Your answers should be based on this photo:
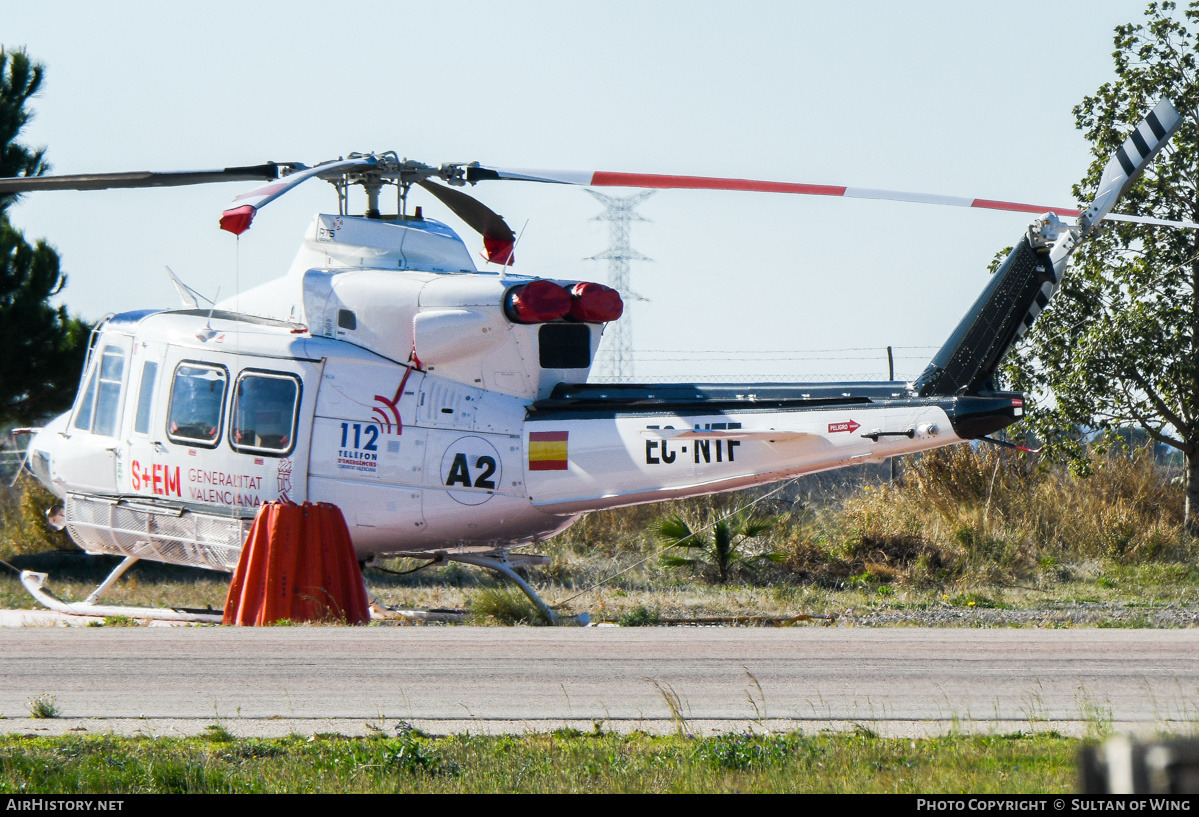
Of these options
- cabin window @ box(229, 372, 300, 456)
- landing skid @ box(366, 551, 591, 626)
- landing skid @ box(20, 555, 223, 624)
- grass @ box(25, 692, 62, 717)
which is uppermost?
cabin window @ box(229, 372, 300, 456)

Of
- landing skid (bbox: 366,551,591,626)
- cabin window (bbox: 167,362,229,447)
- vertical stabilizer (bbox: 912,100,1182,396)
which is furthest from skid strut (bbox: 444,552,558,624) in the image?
vertical stabilizer (bbox: 912,100,1182,396)

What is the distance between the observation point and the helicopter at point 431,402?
1170 cm

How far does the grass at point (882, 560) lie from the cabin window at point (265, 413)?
113 inches

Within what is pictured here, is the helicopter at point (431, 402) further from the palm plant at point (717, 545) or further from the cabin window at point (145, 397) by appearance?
the palm plant at point (717, 545)

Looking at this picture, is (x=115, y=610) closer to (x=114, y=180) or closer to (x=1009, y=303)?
(x=114, y=180)

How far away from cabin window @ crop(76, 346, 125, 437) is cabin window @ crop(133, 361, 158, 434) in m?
0.42

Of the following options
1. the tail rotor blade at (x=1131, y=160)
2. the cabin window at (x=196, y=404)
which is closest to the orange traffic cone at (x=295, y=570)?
the cabin window at (x=196, y=404)

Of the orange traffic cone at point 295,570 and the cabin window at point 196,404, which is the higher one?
the cabin window at point 196,404

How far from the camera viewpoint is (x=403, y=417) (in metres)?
13.3

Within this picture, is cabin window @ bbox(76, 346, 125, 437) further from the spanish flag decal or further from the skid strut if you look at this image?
the spanish flag decal

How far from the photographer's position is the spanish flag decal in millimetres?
12922

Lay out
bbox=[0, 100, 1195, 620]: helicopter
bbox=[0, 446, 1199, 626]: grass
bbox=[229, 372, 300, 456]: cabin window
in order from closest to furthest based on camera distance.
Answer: bbox=[0, 100, 1195, 620]: helicopter, bbox=[229, 372, 300, 456]: cabin window, bbox=[0, 446, 1199, 626]: grass

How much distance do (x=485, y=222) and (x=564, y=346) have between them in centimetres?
255

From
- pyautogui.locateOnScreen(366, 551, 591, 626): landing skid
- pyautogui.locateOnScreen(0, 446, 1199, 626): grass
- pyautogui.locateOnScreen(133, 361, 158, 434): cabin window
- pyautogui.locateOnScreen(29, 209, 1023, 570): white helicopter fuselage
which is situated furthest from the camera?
pyautogui.locateOnScreen(0, 446, 1199, 626): grass
